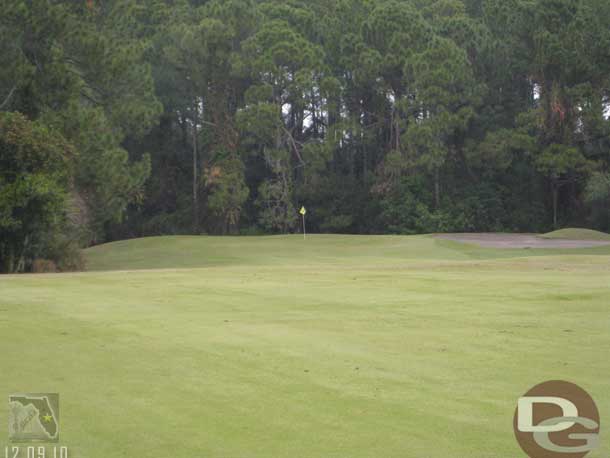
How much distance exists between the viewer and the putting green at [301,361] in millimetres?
5707

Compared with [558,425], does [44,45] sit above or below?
above

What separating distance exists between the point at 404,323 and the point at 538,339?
6.36ft

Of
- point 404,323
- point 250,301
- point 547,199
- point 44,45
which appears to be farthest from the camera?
point 547,199

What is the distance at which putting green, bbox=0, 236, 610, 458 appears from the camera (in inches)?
225

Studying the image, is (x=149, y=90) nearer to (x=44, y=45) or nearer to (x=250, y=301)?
(x=44, y=45)

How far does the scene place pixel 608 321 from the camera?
10875 mm

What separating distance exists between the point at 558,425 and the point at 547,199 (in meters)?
54.5

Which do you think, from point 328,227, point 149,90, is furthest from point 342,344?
point 328,227

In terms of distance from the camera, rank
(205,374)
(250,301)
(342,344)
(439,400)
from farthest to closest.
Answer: (250,301), (342,344), (205,374), (439,400)

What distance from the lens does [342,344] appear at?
9.22 m

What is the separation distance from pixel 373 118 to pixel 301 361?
52.8m

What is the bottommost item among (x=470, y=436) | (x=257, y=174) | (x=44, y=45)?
(x=470, y=436)

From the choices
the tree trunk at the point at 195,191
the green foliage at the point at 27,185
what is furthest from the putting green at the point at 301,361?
the tree trunk at the point at 195,191

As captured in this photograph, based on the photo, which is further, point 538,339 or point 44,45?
point 44,45
